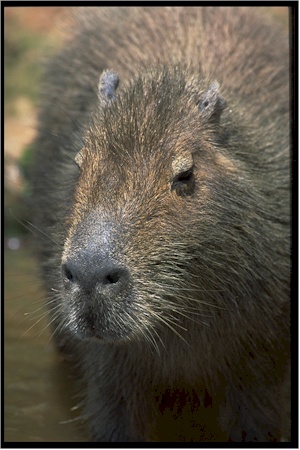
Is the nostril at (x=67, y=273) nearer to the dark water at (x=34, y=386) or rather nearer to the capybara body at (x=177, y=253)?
the capybara body at (x=177, y=253)

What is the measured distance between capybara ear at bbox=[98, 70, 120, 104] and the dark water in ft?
4.21

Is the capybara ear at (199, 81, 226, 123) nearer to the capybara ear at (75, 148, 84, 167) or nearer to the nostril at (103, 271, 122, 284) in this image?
the capybara ear at (75, 148, 84, 167)

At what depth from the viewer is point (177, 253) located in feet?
15.3

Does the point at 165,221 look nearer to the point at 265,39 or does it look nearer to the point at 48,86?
the point at 265,39

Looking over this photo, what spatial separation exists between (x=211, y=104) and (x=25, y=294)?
388 centimetres

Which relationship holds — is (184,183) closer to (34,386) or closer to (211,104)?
(211,104)

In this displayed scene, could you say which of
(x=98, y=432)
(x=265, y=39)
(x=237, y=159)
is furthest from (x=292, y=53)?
(x=98, y=432)

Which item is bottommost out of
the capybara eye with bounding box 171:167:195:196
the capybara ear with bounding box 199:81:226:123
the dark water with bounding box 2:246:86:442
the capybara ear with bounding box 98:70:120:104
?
the dark water with bounding box 2:246:86:442

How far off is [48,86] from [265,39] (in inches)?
78.6

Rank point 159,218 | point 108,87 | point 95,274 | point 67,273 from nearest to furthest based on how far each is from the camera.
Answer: point 95,274 → point 67,273 → point 159,218 → point 108,87

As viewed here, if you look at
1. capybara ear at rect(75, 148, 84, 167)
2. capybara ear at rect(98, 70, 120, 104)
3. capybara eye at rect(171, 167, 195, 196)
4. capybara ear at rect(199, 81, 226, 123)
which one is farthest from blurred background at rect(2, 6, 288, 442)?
capybara ear at rect(199, 81, 226, 123)

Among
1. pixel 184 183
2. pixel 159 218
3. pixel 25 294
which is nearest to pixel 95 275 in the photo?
pixel 159 218

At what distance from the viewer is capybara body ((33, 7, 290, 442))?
4.47 meters

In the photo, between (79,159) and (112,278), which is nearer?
(112,278)
